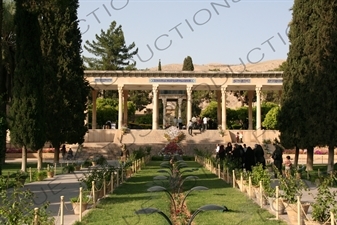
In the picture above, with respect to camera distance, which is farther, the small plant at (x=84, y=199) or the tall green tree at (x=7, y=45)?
the tall green tree at (x=7, y=45)

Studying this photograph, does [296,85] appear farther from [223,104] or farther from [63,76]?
[223,104]

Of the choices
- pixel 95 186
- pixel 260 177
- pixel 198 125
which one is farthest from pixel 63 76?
pixel 198 125

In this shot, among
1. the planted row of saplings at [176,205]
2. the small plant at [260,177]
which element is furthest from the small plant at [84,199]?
the small plant at [260,177]

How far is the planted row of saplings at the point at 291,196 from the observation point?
9.87m

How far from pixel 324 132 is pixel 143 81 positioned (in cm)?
2526

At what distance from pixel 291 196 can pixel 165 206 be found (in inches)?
127

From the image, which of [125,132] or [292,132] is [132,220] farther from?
[125,132]

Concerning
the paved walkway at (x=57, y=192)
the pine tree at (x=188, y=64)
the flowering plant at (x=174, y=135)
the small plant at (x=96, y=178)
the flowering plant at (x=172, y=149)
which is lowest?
the paved walkway at (x=57, y=192)

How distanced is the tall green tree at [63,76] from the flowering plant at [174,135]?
13452 millimetres

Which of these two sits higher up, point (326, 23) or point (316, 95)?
point (326, 23)

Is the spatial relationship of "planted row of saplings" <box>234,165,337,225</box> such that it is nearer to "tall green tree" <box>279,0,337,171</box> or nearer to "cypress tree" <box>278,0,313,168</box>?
"tall green tree" <box>279,0,337,171</box>

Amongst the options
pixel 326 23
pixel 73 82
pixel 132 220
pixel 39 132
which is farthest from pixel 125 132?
pixel 132 220

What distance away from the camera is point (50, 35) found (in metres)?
28.8

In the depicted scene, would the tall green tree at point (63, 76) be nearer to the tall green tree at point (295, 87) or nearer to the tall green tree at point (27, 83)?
the tall green tree at point (27, 83)
